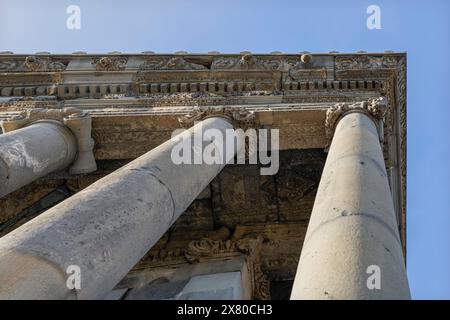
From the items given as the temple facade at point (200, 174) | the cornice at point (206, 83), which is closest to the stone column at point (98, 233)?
the temple facade at point (200, 174)

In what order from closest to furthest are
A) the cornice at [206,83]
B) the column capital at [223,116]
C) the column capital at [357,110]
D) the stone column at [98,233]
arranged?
the stone column at [98,233] < the column capital at [357,110] < the column capital at [223,116] < the cornice at [206,83]

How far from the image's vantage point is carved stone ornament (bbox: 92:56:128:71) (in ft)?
53.1

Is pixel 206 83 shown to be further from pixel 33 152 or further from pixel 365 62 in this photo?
pixel 33 152

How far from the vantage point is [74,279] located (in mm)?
6258

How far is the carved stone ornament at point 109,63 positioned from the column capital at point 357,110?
626cm

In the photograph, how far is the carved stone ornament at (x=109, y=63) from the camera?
1617 cm

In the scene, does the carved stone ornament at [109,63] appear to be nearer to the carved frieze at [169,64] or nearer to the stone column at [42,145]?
the carved frieze at [169,64]

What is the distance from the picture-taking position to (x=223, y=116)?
42.6ft

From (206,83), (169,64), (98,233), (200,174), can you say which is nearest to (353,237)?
(98,233)

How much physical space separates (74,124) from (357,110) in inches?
234

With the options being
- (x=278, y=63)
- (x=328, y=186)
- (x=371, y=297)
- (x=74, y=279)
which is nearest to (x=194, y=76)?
(x=278, y=63)

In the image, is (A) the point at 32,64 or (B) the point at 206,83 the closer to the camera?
(B) the point at 206,83

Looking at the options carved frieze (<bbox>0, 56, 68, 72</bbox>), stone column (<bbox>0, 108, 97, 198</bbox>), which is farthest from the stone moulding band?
carved frieze (<bbox>0, 56, 68, 72</bbox>)
